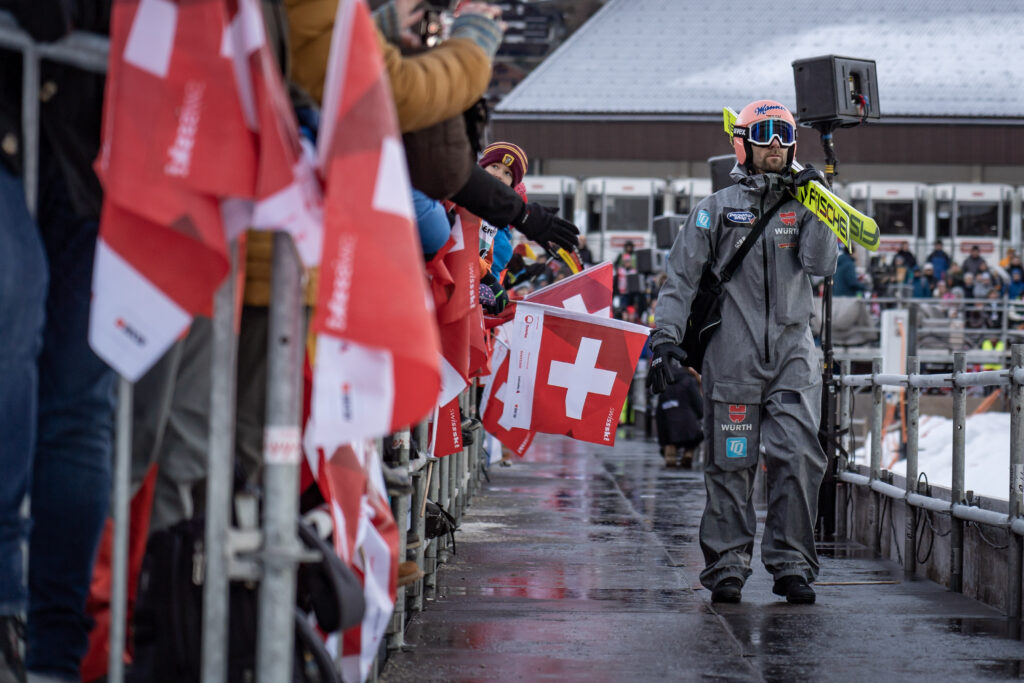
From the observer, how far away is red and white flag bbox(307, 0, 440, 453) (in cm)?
231

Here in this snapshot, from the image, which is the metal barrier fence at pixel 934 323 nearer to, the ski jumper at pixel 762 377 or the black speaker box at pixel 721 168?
the black speaker box at pixel 721 168

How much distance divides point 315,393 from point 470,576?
4484mm

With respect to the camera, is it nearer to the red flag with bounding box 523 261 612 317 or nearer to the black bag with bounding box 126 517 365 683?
the black bag with bounding box 126 517 365 683

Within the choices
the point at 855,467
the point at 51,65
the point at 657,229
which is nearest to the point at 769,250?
the point at 855,467

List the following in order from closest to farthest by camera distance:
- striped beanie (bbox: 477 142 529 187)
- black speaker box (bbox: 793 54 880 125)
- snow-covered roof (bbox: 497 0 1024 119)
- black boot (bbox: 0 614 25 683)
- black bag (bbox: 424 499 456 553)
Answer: black boot (bbox: 0 614 25 683), black bag (bbox: 424 499 456 553), striped beanie (bbox: 477 142 529 187), black speaker box (bbox: 793 54 880 125), snow-covered roof (bbox: 497 0 1024 119)

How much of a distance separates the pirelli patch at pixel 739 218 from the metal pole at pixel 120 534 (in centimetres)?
422

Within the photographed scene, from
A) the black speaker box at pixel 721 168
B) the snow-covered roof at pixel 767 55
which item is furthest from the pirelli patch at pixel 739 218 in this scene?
the snow-covered roof at pixel 767 55

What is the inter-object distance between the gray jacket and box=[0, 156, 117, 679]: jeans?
3.77m

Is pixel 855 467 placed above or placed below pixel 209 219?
below

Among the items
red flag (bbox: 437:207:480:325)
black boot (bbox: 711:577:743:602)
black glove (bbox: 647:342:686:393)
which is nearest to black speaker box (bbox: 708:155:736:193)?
black glove (bbox: 647:342:686:393)

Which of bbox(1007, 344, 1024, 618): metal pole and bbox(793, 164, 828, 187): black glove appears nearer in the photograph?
bbox(1007, 344, 1024, 618): metal pole

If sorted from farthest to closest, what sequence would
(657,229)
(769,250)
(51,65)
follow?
(657,229)
(769,250)
(51,65)

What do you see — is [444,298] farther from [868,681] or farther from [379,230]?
[379,230]

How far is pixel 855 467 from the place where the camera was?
9242 mm
